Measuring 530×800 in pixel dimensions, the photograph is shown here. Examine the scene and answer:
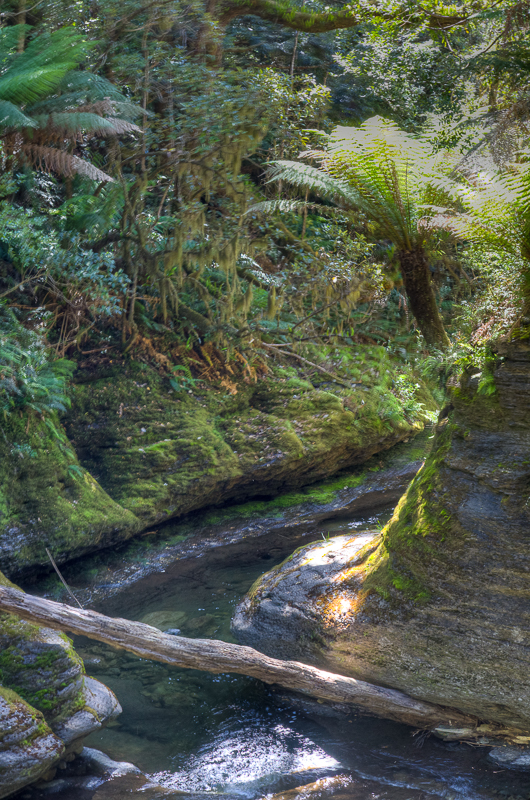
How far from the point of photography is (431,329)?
5.43m

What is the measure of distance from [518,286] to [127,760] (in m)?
4.12

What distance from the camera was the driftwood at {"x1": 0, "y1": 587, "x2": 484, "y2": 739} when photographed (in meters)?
3.67

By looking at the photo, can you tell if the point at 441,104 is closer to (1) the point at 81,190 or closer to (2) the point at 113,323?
(1) the point at 81,190

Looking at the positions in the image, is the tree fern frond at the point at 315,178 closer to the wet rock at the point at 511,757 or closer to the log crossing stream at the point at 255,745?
the log crossing stream at the point at 255,745

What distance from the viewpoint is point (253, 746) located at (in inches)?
148

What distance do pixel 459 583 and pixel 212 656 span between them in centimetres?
181

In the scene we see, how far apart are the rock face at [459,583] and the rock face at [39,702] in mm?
1702

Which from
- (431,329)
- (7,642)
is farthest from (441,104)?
(7,642)

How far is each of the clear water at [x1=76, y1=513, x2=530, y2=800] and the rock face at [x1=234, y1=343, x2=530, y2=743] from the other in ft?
1.21

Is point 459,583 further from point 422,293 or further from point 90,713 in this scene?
point 422,293

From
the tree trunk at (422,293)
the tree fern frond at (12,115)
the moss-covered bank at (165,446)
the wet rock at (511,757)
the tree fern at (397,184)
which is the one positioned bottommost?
the wet rock at (511,757)

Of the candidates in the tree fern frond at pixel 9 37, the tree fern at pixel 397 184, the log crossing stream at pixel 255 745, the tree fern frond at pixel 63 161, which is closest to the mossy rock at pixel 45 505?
the log crossing stream at pixel 255 745

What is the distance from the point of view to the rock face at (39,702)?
10.4 ft

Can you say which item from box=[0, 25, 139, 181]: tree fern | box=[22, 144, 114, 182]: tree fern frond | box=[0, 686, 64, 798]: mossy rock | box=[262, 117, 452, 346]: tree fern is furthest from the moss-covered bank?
box=[262, 117, 452, 346]: tree fern
